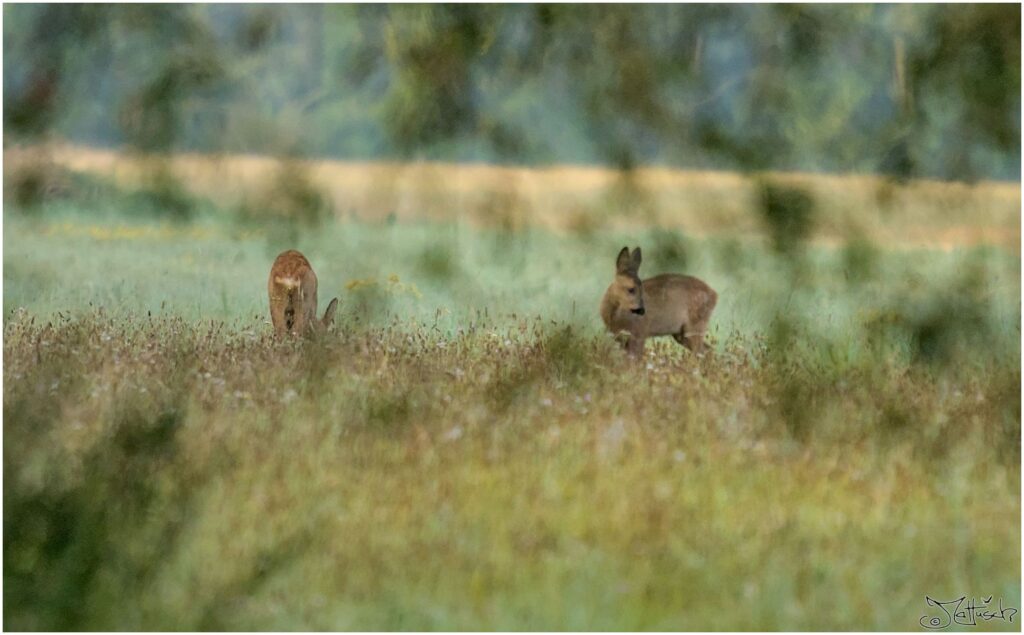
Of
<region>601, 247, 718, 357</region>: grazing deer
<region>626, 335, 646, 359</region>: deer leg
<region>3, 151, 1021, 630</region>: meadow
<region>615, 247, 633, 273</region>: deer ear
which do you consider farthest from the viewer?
<region>626, 335, 646, 359</region>: deer leg

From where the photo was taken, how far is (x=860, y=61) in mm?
7930

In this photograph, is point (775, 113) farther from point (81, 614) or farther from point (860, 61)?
point (81, 614)

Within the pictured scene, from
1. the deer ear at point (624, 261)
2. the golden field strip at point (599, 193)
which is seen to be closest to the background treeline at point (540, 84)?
the golden field strip at point (599, 193)

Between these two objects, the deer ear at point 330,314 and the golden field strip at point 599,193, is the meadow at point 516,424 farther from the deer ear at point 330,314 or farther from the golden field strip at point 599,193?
the deer ear at point 330,314

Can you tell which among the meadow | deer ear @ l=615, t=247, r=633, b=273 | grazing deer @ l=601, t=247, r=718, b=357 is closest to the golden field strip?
the meadow

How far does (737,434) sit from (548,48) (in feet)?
6.87

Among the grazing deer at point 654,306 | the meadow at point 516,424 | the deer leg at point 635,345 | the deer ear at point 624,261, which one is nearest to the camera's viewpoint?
the meadow at point 516,424

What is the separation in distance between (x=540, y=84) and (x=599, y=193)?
2.08 feet

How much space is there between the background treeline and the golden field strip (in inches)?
3.9

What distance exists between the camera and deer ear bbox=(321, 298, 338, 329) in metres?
9.74

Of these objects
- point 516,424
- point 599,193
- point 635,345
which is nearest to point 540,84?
point 599,193

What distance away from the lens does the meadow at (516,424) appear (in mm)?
6410

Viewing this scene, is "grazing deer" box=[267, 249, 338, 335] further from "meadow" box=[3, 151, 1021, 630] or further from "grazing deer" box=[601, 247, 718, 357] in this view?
"grazing deer" box=[601, 247, 718, 357]

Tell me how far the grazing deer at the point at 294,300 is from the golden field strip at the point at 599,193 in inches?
68.7
